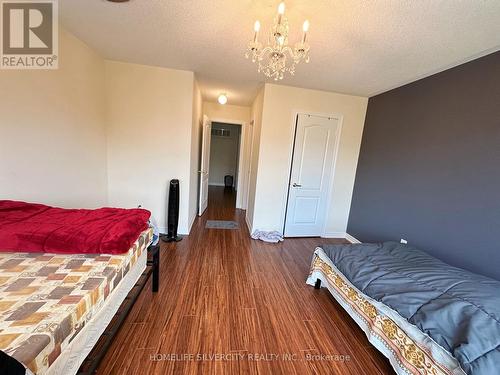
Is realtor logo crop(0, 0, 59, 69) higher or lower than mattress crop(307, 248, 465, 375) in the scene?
higher

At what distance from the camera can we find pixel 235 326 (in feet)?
5.66

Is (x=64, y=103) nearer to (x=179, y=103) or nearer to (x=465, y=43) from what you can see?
(x=179, y=103)

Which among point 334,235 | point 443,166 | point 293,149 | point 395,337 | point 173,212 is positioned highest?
point 293,149

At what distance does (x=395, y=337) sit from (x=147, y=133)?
3.51 m

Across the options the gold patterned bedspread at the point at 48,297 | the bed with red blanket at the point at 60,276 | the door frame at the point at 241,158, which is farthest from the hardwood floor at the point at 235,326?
the door frame at the point at 241,158

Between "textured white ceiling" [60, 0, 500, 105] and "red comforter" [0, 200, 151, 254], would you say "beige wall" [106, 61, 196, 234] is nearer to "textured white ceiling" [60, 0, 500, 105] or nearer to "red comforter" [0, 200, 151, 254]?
"textured white ceiling" [60, 0, 500, 105]

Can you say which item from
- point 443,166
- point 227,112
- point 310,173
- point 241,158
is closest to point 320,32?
point 443,166

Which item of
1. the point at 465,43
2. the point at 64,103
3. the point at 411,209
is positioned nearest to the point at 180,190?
the point at 64,103

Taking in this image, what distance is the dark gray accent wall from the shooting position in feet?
6.39

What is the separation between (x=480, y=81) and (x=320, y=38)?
162 centimetres

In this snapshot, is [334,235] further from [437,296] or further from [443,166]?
[437,296]

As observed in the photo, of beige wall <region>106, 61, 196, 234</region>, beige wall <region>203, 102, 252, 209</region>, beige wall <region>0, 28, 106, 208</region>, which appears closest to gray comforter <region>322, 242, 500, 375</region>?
beige wall <region>106, 61, 196, 234</region>

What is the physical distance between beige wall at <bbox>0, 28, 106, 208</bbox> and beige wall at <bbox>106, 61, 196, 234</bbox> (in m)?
0.16

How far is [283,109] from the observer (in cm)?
336
